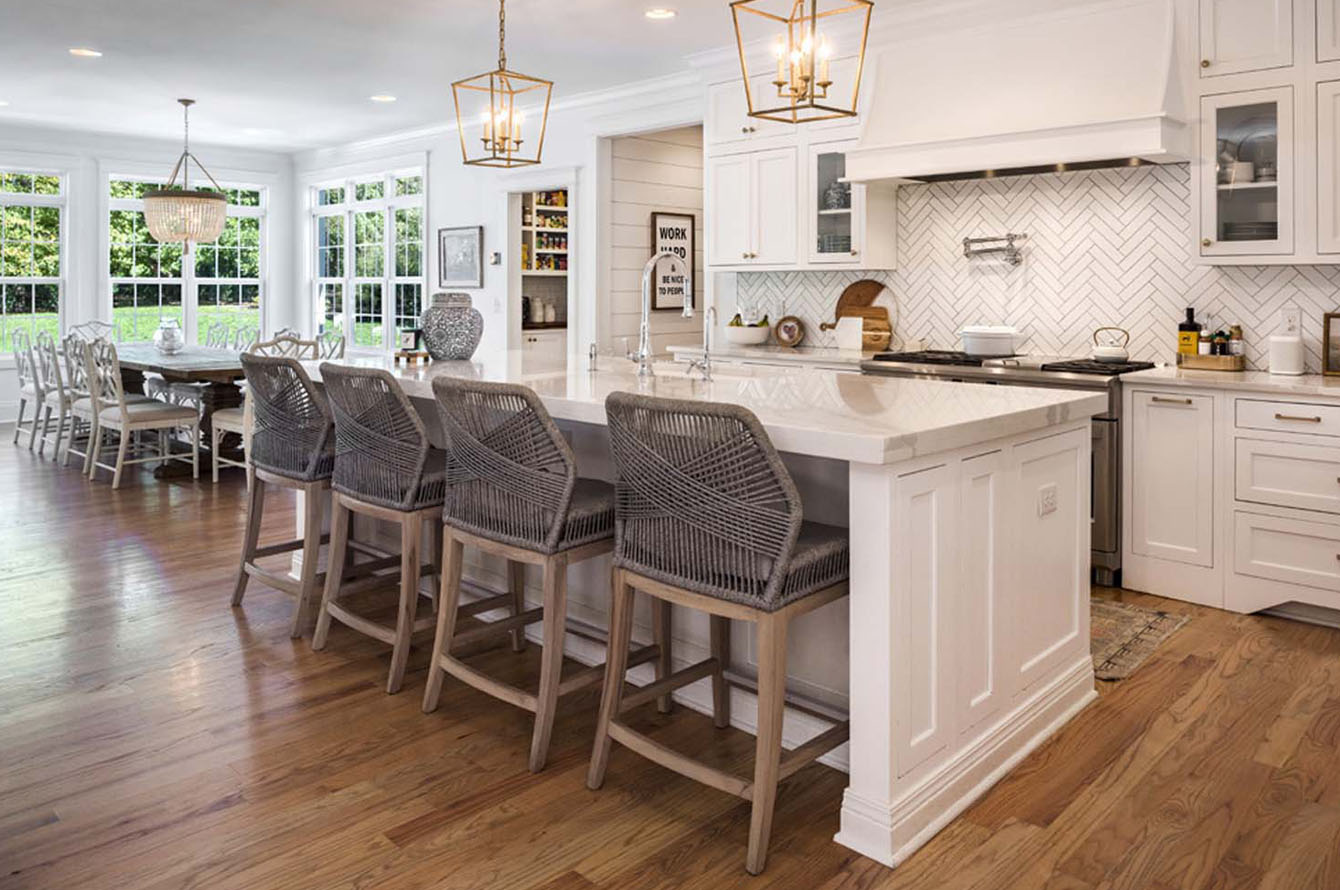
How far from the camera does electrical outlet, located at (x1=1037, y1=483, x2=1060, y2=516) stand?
2.83 m

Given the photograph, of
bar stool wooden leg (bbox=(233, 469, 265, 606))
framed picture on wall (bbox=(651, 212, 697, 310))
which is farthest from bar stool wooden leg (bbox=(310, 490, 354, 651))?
framed picture on wall (bbox=(651, 212, 697, 310))

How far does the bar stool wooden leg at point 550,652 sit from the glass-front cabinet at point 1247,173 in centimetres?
315

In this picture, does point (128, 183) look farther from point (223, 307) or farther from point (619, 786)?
point (619, 786)

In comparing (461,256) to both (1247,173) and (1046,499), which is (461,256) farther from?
(1046,499)

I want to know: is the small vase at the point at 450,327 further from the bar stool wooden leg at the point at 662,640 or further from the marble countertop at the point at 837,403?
the bar stool wooden leg at the point at 662,640

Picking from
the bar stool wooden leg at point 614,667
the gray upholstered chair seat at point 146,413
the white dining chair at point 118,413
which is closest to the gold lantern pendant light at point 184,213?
the white dining chair at point 118,413

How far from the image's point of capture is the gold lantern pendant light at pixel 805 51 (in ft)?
9.61

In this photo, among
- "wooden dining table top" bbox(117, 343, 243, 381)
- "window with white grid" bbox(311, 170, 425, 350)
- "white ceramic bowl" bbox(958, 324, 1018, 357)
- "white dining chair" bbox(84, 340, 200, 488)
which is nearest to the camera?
"white ceramic bowl" bbox(958, 324, 1018, 357)

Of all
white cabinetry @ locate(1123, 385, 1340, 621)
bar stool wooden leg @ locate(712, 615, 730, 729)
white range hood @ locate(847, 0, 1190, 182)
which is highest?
white range hood @ locate(847, 0, 1190, 182)

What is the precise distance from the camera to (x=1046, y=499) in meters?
2.86

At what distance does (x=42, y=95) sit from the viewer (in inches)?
304

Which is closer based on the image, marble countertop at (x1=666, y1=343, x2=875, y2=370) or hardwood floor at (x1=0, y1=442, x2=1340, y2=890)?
hardwood floor at (x1=0, y1=442, x2=1340, y2=890)

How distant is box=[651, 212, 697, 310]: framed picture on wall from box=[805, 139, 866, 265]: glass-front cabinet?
2.10m

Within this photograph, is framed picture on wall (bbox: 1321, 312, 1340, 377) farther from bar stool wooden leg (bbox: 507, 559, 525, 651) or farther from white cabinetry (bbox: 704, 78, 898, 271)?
bar stool wooden leg (bbox: 507, 559, 525, 651)
